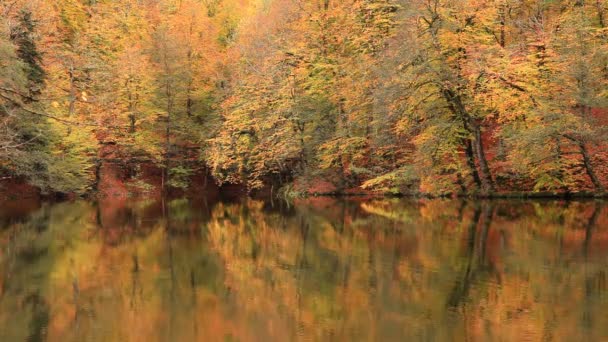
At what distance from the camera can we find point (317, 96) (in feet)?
124

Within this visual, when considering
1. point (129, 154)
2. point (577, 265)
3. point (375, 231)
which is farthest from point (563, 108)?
point (129, 154)

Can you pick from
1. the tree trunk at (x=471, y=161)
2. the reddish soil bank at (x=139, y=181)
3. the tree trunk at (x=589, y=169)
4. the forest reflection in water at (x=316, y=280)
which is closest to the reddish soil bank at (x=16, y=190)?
the reddish soil bank at (x=139, y=181)

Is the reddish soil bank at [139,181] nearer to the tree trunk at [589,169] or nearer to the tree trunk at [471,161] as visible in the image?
the tree trunk at [471,161]

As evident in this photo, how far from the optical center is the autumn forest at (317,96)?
26.5 m

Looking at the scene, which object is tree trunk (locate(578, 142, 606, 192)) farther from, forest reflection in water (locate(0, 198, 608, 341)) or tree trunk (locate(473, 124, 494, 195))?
tree trunk (locate(473, 124, 494, 195))

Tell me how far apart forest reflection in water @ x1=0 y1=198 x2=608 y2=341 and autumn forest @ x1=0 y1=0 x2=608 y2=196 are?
4515mm

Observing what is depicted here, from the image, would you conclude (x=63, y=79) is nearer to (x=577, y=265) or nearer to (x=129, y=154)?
(x=129, y=154)

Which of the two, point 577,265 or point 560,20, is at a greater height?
point 560,20

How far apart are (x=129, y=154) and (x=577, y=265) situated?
38226 millimetres

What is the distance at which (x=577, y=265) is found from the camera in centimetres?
1182

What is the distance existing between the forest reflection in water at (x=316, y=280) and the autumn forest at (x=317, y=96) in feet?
14.8

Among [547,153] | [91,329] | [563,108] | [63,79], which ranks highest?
[63,79]

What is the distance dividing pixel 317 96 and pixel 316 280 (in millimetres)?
27094

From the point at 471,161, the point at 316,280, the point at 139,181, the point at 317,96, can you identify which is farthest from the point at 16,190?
the point at 316,280
